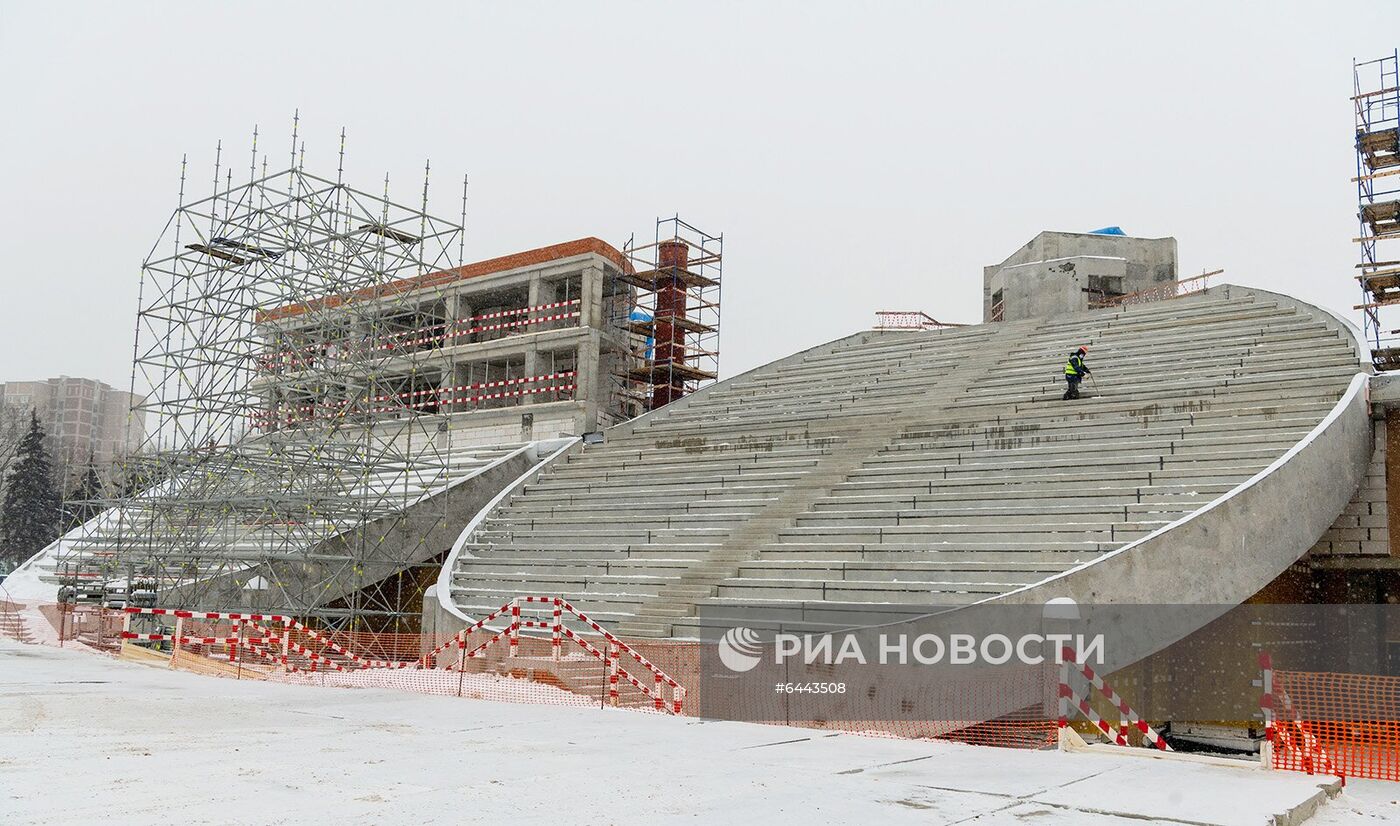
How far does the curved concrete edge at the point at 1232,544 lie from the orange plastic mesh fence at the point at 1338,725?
54.7 inches

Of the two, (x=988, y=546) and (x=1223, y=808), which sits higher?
(x=988, y=546)

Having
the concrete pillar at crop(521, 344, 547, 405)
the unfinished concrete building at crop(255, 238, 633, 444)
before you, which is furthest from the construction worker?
the concrete pillar at crop(521, 344, 547, 405)

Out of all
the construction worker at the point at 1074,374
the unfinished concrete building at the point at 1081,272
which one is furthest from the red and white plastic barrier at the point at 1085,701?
the unfinished concrete building at the point at 1081,272

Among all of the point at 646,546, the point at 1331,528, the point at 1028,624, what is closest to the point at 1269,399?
the point at 1331,528

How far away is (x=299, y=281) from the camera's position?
25.2m

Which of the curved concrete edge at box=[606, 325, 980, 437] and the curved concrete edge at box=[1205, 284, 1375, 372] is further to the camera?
the curved concrete edge at box=[606, 325, 980, 437]

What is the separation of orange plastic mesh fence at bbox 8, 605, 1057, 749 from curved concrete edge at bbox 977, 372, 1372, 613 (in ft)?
6.20

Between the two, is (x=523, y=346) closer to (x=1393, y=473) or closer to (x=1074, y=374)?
(x=1074, y=374)

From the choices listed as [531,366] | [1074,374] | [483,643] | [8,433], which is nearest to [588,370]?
[531,366]

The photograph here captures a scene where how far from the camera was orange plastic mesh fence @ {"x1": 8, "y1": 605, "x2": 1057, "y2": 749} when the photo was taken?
1117 cm

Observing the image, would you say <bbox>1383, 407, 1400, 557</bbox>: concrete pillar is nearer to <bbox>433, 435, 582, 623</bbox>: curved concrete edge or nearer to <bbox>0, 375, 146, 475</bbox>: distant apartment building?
<bbox>433, 435, 582, 623</bbox>: curved concrete edge

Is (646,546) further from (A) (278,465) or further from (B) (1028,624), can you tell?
(A) (278,465)

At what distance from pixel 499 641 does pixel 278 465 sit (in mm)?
11675

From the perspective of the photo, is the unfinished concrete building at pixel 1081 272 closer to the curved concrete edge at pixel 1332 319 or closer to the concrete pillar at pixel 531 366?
the curved concrete edge at pixel 1332 319
